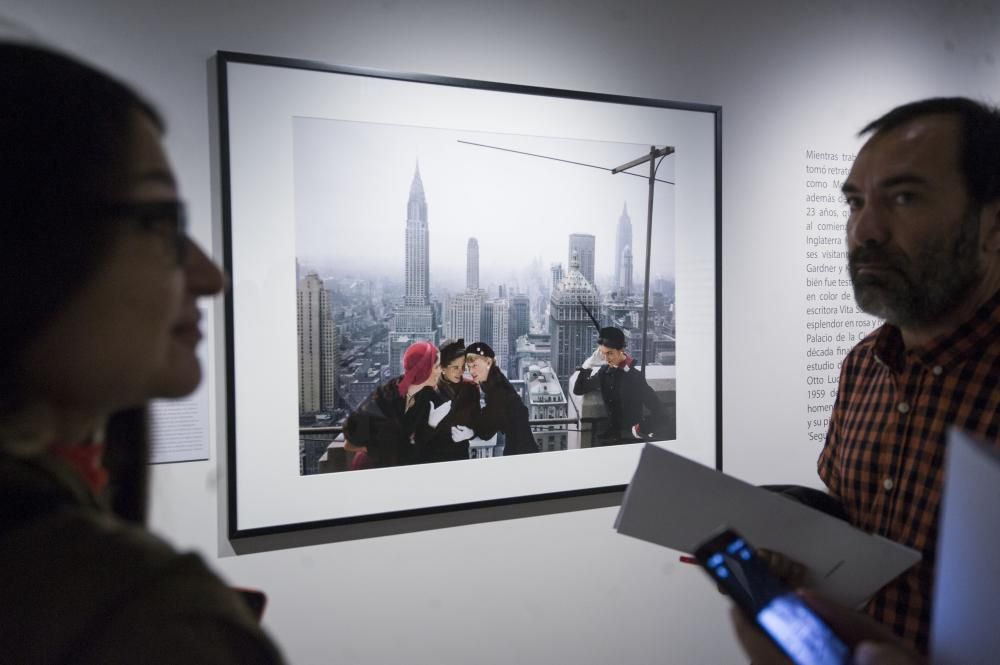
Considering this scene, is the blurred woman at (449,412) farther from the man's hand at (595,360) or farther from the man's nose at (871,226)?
the man's nose at (871,226)

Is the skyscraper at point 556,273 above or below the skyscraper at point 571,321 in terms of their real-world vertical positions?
above

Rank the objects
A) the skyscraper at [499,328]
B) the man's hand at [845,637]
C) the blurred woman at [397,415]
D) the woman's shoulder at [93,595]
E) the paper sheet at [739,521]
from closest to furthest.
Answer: the woman's shoulder at [93,595] < the man's hand at [845,637] < the paper sheet at [739,521] < the blurred woman at [397,415] < the skyscraper at [499,328]

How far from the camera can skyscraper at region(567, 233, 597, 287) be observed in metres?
1.56

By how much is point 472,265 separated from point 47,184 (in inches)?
43.7

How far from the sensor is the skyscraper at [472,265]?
146cm

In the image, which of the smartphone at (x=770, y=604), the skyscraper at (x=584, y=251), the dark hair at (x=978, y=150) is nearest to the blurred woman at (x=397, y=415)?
the skyscraper at (x=584, y=251)

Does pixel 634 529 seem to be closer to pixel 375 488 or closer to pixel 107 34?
pixel 375 488

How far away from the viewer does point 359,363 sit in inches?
54.2

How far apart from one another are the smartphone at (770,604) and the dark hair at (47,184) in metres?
0.69

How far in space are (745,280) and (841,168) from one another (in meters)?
0.51

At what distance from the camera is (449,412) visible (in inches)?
57.6

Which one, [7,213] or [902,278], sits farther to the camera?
[902,278]

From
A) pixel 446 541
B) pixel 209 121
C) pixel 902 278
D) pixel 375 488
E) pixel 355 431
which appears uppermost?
pixel 209 121

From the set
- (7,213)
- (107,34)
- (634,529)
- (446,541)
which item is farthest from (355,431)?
(7,213)
